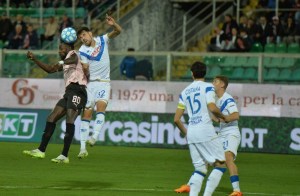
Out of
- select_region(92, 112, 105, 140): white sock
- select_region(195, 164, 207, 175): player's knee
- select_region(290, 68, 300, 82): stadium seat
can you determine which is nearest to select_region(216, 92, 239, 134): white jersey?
select_region(195, 164, 207, 175): player's knee

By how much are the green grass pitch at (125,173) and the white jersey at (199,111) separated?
7.07ft

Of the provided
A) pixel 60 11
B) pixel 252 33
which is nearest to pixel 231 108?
pixel 252 33

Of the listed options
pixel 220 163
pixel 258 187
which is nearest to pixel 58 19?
pixel 258 187

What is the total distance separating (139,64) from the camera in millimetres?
23922

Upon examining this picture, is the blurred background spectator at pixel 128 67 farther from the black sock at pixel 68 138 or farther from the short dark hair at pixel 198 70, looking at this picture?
the short dark hair at pixel 198 70

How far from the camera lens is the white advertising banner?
22.7 meters

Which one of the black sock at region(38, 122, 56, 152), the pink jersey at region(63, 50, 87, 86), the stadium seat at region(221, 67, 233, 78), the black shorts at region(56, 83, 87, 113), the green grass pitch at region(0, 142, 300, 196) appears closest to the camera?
the green grass pitch at region(0, 142, 300, 196)

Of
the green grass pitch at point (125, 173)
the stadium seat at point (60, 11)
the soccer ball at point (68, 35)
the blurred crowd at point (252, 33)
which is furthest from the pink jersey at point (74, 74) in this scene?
the stadium seat at point (60, 11)

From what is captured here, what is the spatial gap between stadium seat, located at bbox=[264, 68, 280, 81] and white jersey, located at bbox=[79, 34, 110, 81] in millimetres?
5845

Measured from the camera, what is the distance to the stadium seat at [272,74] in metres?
22.8

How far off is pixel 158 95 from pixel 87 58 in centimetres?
595

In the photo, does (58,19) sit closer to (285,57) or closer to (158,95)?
(158,95)

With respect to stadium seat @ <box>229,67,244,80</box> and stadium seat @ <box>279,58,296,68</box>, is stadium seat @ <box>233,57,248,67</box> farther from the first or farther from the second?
stadium seat @ <box>279,58,296,68</box>

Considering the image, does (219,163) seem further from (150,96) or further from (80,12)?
(80,12)
